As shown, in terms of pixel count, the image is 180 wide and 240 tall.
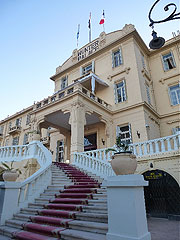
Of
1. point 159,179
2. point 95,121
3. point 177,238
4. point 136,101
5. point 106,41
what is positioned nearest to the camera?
point 177,238

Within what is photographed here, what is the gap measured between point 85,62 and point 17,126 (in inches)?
553

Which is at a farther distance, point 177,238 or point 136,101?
point 136,101

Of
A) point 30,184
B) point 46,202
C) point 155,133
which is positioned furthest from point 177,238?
point 155,133

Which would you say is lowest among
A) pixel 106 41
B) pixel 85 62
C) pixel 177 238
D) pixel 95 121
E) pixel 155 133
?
pixel 177 238

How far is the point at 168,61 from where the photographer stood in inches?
588

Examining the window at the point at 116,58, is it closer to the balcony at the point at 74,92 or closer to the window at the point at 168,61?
the balcony at the point at 74,92

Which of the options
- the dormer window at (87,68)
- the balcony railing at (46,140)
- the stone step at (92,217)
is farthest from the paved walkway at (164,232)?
the balcony railing at (46,140)

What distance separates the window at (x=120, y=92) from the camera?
13703 millimetres

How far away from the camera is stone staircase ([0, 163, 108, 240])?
10.3 ft

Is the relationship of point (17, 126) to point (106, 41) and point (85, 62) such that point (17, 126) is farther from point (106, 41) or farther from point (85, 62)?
point (106, 41)

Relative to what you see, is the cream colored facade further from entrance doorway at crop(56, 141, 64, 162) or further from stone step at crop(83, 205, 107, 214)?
stone step at crop(83, 205, 107, 214)

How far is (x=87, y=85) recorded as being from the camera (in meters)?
15.3

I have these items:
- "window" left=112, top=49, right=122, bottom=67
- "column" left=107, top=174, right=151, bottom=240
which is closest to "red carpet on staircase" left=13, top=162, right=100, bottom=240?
"column" left=107, top=174, right=151, bottom=240

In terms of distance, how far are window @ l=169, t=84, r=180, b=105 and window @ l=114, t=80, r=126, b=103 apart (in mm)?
4145
